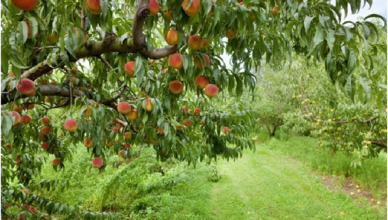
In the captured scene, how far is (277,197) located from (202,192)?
1671mm

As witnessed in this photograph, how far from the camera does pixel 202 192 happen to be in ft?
20.0

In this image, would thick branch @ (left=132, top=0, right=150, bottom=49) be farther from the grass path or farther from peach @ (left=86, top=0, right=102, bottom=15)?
the grass path

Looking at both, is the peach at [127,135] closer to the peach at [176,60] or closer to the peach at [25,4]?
the peach at [176,60]

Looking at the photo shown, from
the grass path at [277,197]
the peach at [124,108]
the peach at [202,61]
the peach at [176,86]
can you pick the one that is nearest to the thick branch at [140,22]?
the peach at [202,61]

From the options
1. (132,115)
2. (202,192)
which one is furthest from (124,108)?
(202,192)

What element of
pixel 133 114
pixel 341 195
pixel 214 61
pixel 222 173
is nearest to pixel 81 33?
pixel 214 61

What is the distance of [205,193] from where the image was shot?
613cm

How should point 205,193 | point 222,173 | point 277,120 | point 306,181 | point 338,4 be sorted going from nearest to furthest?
point 338,4, point 205,193, point 306,181, point 222,173, point 277,120

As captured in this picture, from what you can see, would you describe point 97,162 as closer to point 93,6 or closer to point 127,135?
point 127,135

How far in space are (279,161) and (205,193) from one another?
477cm

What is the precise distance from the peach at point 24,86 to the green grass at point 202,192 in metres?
3.14

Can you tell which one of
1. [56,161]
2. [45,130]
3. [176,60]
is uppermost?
[176,60]

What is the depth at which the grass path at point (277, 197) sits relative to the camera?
5453mm

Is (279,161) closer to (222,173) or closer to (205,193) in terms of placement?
(222,173)
